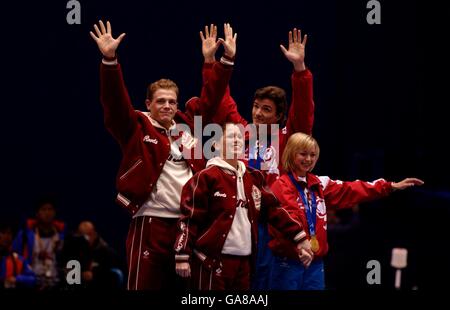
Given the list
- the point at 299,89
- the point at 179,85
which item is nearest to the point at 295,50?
the point at 299,89

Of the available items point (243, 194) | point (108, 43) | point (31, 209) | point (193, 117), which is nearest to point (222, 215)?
point (243, 194)

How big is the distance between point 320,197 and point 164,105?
1.06 meters

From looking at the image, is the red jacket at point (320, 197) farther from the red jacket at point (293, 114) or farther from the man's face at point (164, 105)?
the man's face at point (164, 105)

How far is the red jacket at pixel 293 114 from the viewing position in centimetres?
460

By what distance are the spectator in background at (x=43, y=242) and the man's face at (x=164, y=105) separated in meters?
2.78

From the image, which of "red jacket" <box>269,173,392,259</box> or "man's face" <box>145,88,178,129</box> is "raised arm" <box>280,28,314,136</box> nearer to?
"red jacket" <box>269,173,392,259</box>

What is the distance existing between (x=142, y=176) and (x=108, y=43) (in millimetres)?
670

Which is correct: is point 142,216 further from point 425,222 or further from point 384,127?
point 384,127

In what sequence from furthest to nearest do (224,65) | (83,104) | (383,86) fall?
(383,86) < (83,104) < (224,65)

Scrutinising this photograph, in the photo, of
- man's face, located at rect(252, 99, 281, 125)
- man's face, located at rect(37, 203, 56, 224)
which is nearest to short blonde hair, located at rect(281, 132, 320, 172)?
man's face, located at rect(252, 99, 281, 125)

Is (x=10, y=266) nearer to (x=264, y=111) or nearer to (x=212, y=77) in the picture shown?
(x=264, y=111)

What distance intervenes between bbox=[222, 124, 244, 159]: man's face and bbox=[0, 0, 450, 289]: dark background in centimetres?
297

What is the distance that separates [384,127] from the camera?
7.83 m

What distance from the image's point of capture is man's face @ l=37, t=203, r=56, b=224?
669cm
